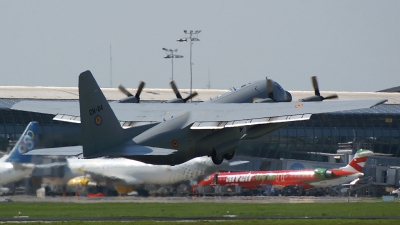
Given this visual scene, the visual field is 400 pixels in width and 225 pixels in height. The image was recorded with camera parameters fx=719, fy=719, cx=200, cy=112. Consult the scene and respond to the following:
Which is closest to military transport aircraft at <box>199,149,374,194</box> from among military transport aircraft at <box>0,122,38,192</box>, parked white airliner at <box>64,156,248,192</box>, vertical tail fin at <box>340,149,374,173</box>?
vertical tail fin at <box>340,149,374,173</box>

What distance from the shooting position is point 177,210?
5500 cm

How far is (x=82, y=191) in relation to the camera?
67.9 m

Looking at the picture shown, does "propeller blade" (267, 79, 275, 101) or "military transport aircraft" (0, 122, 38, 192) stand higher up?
"propeller blade" (267, 79, 275, 101)

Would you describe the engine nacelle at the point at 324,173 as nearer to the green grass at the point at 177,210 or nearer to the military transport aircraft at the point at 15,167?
the green grass at the point at 177,210

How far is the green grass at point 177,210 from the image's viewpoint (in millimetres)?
51281

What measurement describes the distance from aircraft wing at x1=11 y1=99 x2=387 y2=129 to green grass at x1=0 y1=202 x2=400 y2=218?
6.74 meters

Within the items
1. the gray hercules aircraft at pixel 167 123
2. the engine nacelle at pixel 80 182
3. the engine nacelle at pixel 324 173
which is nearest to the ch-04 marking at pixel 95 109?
the gray hercules aircraft at pixel 167 123

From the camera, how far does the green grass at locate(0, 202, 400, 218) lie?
51.3 meters

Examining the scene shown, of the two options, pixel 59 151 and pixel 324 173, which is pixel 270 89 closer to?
pixel 59 151

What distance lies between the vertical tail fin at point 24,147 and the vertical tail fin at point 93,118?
22829 millimetres

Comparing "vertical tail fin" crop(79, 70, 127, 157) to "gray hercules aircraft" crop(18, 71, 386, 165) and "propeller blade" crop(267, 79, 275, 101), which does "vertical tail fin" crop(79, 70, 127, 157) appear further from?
"propeller blade" crop(267, 79, 275, 101)

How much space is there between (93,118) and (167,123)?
6.31 m

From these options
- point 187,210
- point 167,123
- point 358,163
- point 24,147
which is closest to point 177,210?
point 187,210

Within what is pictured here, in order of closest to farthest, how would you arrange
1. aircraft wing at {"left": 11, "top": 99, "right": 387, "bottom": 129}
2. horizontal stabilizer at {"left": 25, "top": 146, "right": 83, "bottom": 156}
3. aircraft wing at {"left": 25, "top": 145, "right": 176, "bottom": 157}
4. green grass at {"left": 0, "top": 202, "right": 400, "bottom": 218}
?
horizontal stabilizer at {"left": 25, "top": 146, "right": 83, "bottom": 156} → aircraft wing at {"left": 25, "top": 145, "right": 176, "bottom": 157} → aircraft wing at {"left": 11, "top": 99, "right": 387, "bottom": 129} → green grass at {"left": 0, "top": 202, "right": 400, "bottom": 218}
